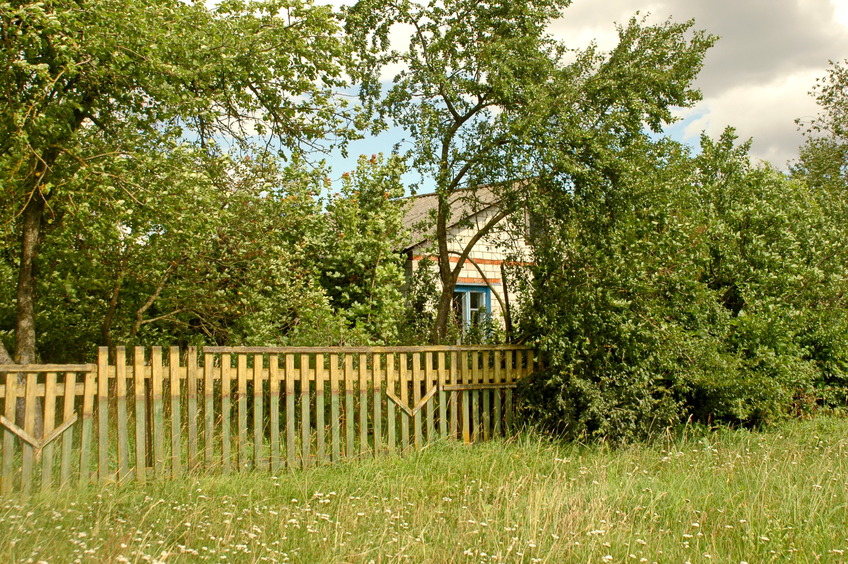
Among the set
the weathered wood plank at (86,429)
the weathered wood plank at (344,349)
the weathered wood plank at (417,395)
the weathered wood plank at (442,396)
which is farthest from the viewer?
the weathered wood plank at (442,396)

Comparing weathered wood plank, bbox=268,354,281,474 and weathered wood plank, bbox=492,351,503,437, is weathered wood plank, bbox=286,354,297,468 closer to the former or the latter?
weathered wood plank, bbox=268,354,281,474

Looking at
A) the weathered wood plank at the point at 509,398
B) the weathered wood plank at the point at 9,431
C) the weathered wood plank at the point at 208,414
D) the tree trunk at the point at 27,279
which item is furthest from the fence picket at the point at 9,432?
the weathered wood plank at the point at 509,398

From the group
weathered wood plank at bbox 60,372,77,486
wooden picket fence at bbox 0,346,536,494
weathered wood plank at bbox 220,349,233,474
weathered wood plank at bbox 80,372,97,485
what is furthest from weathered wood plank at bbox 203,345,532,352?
weathered wood plank at bbox 80,372,97,485

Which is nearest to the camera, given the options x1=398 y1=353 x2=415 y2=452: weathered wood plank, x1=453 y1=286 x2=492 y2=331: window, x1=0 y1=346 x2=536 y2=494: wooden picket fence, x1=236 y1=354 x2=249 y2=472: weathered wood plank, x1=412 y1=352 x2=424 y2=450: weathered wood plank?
x1=0 y1=346 x2=536 y2=494: wooden picket fence

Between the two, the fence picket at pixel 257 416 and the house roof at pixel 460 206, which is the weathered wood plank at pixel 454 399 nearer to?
the fence picket at pixel 257 416

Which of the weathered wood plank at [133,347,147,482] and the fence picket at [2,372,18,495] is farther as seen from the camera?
the weathered wood plank at [133,347,147,482]

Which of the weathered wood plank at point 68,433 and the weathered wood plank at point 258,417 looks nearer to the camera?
the weathered wood plank at point 68,433

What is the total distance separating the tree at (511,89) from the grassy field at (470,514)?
13.0 ft

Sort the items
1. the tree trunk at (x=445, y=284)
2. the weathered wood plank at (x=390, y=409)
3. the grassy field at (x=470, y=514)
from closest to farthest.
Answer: the grassy field at (x=470, y=514)
the weathered wood plank at (x=390, y=409)
the tree trunk at (x=445, y=284)

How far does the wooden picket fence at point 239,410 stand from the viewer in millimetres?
6008

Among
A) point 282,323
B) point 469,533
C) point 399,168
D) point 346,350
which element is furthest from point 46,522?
point 399,168

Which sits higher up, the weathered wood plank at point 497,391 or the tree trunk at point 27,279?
the tree trunk at point 27,279

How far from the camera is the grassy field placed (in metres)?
4.47

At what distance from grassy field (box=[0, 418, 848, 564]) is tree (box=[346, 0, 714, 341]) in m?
3.96
